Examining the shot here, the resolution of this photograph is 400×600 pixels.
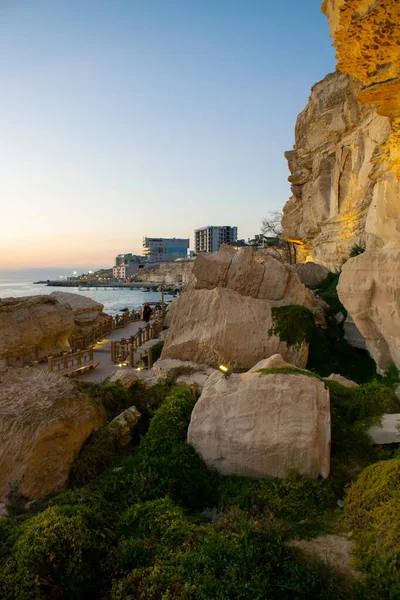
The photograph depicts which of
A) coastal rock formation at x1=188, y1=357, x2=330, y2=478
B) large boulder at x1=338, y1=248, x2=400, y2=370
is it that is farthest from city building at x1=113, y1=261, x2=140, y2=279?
coastal rock formation at x1=188, y1=357, x2=330, y2=478

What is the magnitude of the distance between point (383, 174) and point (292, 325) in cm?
435

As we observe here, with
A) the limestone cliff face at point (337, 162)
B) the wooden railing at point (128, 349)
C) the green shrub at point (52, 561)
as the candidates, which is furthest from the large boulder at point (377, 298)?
the limestone cliff face at point (337, 162)

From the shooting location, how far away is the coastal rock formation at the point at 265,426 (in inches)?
215

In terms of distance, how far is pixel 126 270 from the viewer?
134 m

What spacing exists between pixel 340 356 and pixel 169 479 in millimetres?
7554

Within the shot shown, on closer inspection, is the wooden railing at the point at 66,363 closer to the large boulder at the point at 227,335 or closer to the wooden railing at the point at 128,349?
the wooden railing at the point at 128,349

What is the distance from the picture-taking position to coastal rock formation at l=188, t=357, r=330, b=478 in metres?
5.45

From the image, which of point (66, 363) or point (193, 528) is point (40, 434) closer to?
point (193, 528)

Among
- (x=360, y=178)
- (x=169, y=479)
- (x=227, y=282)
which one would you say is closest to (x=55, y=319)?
(x=227, y=282)

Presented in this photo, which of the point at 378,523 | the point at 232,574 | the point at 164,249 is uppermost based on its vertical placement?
the point at 164,249

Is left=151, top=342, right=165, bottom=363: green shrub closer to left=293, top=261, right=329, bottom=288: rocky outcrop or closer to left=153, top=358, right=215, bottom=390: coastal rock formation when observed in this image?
left=153, top=358, right=215, bottom=390: coastal rock formation

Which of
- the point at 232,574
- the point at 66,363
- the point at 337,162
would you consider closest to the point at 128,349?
the point at 66,363

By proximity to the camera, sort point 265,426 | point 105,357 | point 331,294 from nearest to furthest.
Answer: point 265,426, point 105,357, point 331,294

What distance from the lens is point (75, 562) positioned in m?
4.03
